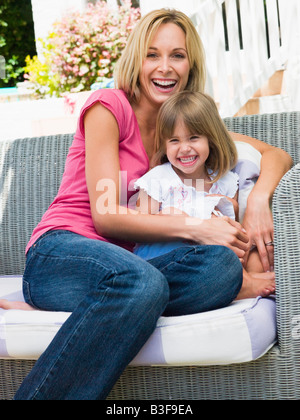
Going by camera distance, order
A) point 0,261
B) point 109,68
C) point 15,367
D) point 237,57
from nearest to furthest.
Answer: point 15,367 → point 0,261 → point 237,57 → point 109,68

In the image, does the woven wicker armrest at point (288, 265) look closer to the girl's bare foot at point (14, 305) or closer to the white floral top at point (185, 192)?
the white floral top at point (185, 192)

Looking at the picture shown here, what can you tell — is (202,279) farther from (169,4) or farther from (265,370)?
(169,4)

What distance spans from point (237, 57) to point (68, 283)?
3.23 m

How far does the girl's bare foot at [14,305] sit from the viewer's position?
1816mm

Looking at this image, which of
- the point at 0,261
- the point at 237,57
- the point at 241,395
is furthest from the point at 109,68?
the point at 241,395

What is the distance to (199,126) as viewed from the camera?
2074 mm

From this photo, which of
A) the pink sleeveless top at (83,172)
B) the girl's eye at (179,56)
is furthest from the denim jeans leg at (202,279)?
the girl's eye at (179,56)

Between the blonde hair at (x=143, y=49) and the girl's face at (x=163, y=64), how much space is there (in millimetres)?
20

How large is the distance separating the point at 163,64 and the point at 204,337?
0.99m

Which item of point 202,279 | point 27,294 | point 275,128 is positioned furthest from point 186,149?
point 27,294

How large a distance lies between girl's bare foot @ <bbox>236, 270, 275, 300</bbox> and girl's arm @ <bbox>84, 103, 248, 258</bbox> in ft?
0.27

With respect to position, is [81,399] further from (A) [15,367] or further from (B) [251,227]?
(B) [251,227]

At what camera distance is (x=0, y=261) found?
8.04 feet
